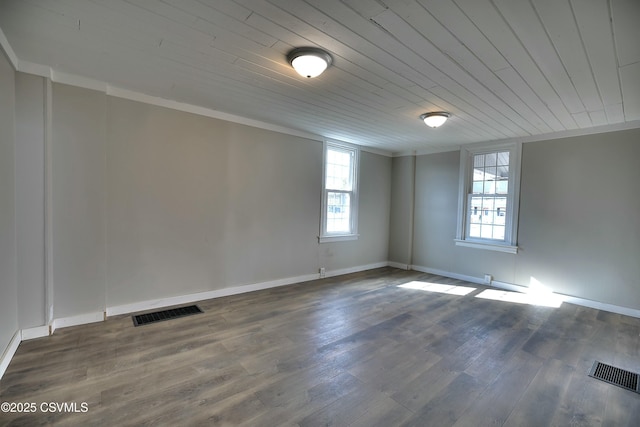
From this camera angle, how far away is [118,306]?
321cm

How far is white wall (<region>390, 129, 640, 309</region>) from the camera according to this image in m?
3.76

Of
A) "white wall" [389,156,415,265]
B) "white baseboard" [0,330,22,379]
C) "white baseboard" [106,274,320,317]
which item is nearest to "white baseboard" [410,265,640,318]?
"white wall" [389,156,415,265]

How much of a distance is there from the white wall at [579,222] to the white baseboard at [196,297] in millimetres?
3398

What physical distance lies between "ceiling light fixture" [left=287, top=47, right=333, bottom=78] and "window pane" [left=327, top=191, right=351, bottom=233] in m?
3.08

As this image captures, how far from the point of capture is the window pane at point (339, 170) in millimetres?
5258

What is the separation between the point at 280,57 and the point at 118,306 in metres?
3.16

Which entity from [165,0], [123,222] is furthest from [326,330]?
[165,0]

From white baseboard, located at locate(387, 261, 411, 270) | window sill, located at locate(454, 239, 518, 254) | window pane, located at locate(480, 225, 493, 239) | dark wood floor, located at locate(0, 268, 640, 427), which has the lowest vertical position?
dark wood floor, located at locate(0, 268, 640, 427)

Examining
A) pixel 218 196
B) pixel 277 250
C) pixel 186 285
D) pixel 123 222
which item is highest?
pixel 218 196

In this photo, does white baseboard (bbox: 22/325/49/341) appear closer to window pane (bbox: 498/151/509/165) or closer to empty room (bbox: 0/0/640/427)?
empty room (bbox: 0/0/640/427)

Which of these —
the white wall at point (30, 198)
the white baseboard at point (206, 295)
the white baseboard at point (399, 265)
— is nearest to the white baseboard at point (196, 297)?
the white baseboard at point (206, 295)

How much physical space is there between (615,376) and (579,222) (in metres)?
2.51

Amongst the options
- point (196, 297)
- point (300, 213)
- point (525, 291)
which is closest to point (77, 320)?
point (196, 297)

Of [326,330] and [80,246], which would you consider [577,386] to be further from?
[80,246]
